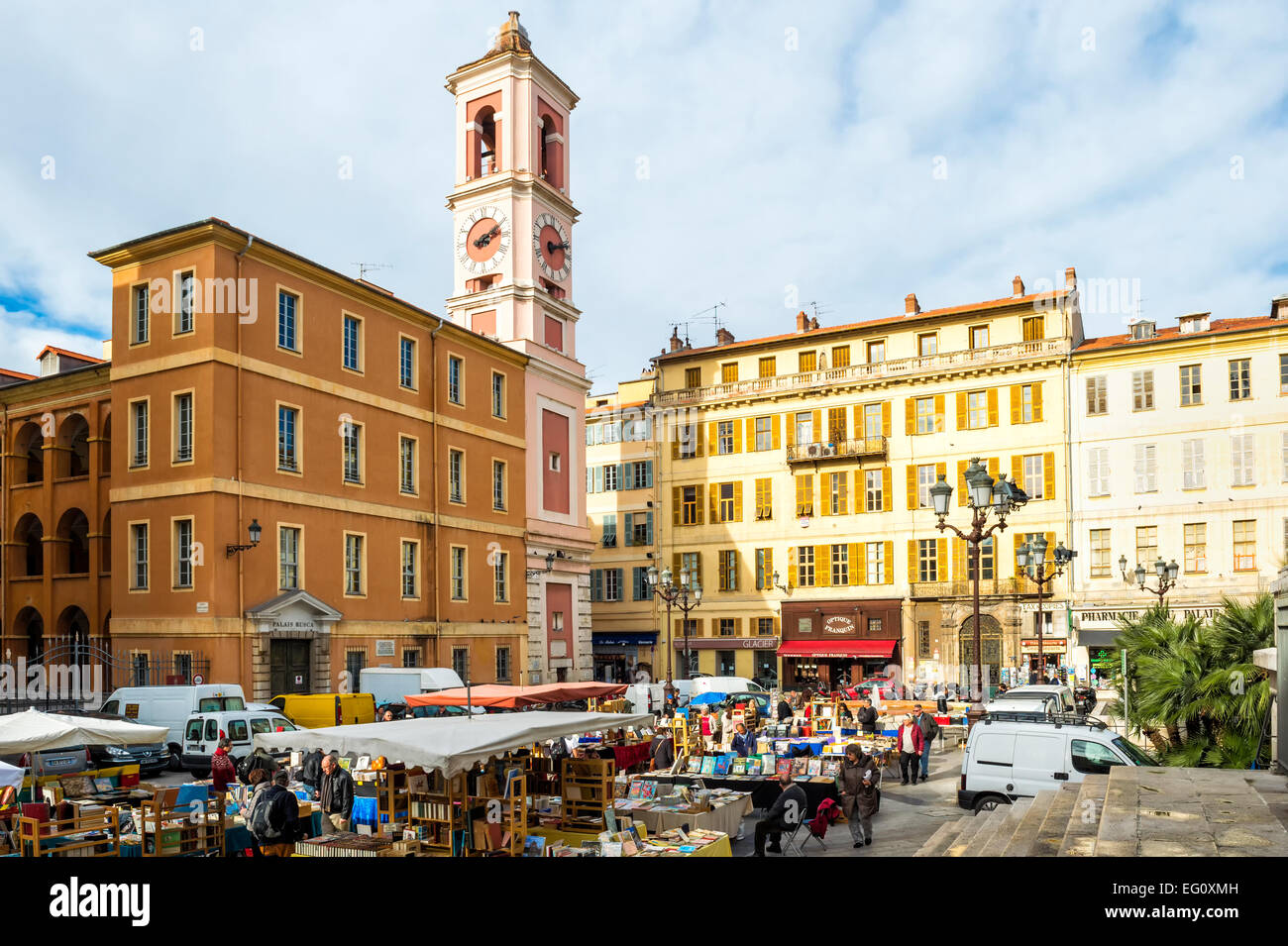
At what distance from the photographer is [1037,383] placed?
155ft

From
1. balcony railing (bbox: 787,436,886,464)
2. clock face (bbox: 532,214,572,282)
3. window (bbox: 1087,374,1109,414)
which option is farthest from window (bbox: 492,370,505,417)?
window (bbox: 1087,374,1109,414)

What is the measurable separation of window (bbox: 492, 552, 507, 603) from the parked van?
699 inches

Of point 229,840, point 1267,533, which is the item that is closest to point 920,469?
point 1267,533

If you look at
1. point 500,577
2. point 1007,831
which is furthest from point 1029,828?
point 500,577

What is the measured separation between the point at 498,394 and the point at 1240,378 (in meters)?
30.4

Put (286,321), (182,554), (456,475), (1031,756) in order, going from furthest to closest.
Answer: (456,475) → (286,321) → (182,554) → (1031,756)

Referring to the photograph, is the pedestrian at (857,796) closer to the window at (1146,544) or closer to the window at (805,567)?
the window at (1146,544)

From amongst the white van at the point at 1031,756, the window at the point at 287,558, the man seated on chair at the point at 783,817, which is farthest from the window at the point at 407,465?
the white van at the point at 1031,756

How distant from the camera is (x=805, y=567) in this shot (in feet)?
170

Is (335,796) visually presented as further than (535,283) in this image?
No

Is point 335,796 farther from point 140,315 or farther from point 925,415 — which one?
point 925,415

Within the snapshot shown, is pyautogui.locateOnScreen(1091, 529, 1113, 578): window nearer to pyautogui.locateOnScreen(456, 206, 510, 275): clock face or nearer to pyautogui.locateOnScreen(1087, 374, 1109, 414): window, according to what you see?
pyautogui.locateOnScreen(1087, 374, 1109, 414): window
